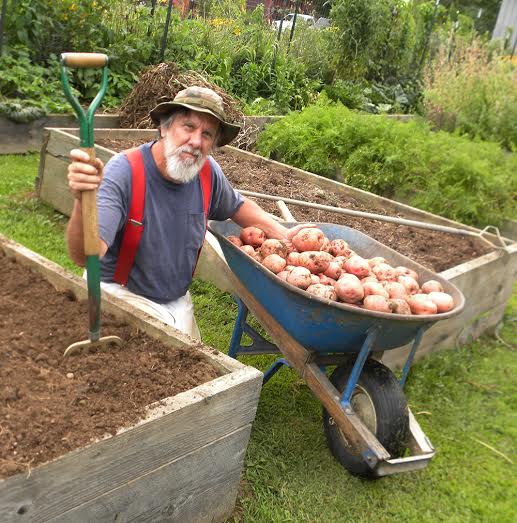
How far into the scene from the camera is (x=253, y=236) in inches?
125

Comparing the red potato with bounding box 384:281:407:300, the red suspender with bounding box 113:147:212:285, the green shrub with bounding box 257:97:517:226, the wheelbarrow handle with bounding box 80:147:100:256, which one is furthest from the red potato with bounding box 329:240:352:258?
the green shrub with bounding box 257:97:517:226

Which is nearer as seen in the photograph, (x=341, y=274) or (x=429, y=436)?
(x=341, y=274)

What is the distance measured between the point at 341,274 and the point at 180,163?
0.91m

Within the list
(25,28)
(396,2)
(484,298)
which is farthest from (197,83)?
(396,2)

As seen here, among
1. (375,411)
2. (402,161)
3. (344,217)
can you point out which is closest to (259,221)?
(375,411)

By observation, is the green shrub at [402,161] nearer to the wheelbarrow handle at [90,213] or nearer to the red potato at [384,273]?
the red potato at [384,273]

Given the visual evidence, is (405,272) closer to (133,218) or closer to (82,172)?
(133,218)

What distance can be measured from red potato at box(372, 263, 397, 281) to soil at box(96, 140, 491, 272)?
1506mm

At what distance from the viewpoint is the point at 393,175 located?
5.99 metres

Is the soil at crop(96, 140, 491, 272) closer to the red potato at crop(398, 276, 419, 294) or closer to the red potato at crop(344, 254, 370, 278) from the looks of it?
the red potato at crop(398, 276, 419, 294)

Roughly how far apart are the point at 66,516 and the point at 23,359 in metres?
0.70

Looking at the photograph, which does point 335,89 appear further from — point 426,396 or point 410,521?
point 410,521

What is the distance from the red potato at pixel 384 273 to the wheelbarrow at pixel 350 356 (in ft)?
0.84

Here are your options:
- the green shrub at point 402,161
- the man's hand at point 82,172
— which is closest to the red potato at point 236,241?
the man's hand at point 82,172
